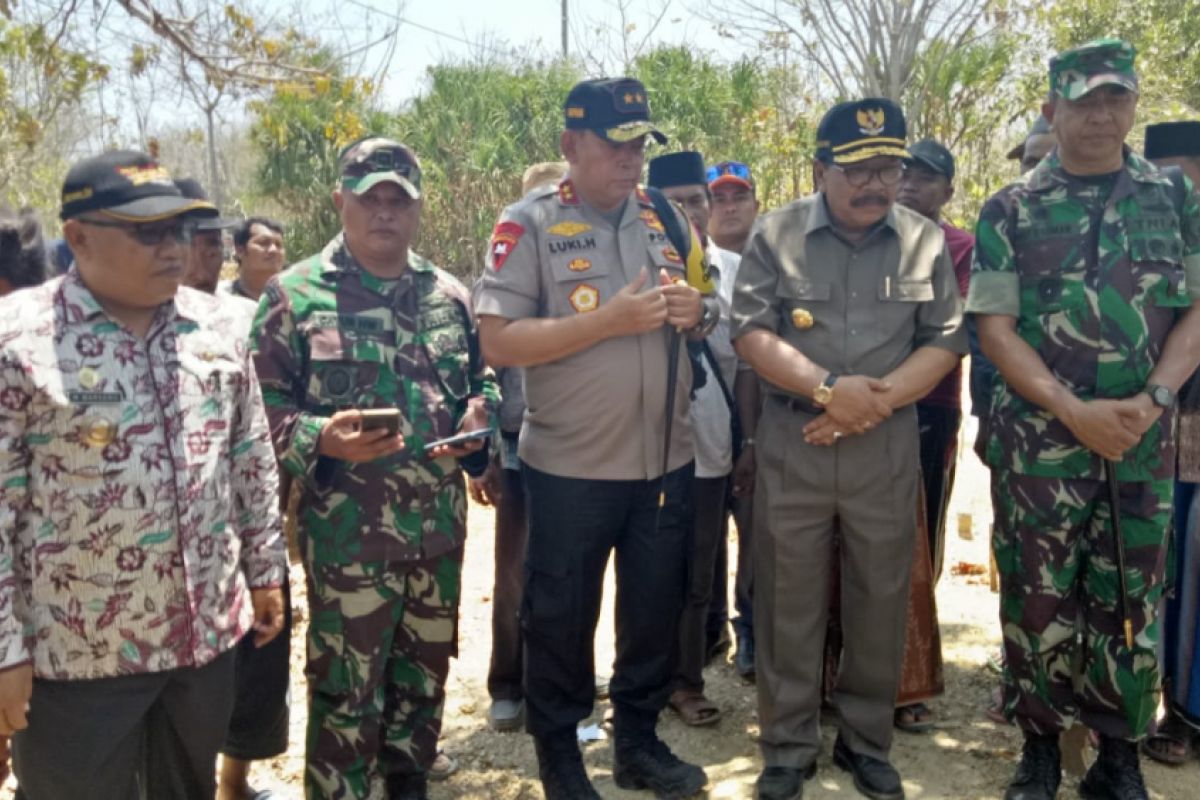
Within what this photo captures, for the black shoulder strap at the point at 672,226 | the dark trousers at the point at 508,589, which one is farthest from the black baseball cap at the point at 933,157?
the dark trousers at the point at 508,589

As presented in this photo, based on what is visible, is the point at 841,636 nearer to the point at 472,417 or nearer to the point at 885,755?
the point at 885,755

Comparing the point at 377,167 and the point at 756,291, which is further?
the point at 756,291

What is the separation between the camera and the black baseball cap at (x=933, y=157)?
4176 millimetres

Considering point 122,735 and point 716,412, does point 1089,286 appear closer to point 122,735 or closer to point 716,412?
point 716,412

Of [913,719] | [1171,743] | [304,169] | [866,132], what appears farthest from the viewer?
[304,169]

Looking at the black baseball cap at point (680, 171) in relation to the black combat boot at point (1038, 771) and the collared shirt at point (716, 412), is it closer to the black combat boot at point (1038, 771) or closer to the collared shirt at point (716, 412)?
the collared shirt at point (716, 412)

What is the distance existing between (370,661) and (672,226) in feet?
5.51

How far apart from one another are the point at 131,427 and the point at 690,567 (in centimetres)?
189

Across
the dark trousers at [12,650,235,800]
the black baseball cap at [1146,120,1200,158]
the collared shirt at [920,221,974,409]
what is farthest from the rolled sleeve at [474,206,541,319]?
the black baseball cap at [1146,120,1200,158]

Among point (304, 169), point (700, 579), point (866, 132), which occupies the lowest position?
point (700, 579)

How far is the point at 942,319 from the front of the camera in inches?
130

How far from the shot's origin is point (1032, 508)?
10.7 ft

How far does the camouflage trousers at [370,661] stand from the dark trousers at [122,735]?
1.70ft

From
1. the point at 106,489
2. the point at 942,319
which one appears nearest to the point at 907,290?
the point at 942,319
